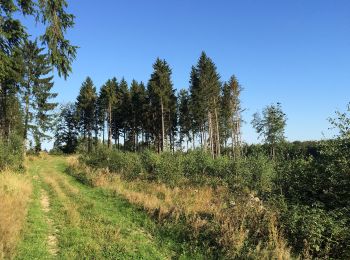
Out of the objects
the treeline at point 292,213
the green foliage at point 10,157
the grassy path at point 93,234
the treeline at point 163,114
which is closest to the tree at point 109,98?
the treeline at point 163,114

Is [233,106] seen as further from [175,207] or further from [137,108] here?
[175,207]

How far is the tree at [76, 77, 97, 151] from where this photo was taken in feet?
228

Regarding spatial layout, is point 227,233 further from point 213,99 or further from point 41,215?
point 213,99

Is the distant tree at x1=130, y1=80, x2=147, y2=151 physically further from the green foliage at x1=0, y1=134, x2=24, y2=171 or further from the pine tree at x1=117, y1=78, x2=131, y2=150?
Result: the green foliage at x1=0, y1=134, x2=24, y2=171

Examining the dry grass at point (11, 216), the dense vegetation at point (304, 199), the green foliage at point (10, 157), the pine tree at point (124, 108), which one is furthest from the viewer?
the pine tree at point (124, 108)

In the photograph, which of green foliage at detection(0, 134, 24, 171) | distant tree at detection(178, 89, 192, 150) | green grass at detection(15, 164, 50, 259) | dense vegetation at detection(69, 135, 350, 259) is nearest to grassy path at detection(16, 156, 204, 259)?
green grass at detection(15, 164, 50, 259)

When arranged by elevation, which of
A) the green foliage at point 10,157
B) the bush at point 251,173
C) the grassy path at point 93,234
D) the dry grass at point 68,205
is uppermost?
the green foliage at point 10,157

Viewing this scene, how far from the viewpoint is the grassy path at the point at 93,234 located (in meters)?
8.42

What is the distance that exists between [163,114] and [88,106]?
23.1m

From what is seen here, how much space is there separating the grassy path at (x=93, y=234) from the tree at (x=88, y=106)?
56.6 meters

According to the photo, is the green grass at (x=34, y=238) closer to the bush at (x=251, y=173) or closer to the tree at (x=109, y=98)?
the bush at (x=251, y=173)

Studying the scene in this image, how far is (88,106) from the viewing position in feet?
229

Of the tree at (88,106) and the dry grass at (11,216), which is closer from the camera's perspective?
the dry grass at (11,216)

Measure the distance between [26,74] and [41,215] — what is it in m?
36.1
